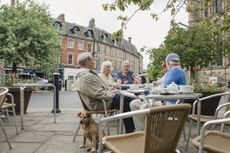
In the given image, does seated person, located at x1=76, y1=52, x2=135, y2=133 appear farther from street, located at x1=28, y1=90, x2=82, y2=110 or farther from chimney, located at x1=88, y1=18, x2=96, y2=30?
chimney, located at x1=88, y1=18, x2=96, y2=30

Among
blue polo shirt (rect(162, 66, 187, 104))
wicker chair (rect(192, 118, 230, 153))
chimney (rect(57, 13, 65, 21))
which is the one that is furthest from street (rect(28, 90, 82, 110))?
chimney (rect(57, 13, 65, 21))

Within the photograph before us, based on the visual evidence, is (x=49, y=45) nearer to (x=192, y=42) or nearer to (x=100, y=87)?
(x=192, y=42)

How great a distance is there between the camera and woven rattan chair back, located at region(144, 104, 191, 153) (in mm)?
2572

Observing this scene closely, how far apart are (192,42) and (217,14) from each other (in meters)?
28.0

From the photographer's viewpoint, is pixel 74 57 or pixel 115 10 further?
pixel 74 57

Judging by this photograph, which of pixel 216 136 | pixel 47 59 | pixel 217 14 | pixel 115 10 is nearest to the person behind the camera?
pixel 216 136

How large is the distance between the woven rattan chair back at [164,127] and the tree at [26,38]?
32638mm

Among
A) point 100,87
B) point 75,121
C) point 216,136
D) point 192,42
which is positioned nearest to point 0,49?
point 192,42

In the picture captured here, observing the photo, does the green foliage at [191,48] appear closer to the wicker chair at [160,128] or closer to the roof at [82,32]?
the roof at [82,32]

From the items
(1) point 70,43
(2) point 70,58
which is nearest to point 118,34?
(2) point 70,58

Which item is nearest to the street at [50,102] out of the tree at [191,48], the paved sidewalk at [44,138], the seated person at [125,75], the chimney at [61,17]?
the seated person at [125,75]

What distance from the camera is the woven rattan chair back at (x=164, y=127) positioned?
2572mm

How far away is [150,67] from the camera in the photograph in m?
34.4

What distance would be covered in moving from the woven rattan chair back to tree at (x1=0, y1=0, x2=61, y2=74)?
32638 millimetres
